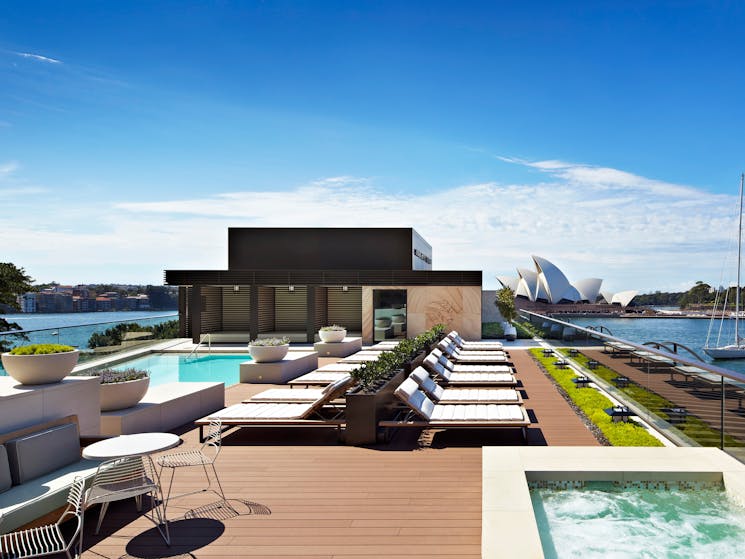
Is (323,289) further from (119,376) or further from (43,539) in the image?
(43,539)

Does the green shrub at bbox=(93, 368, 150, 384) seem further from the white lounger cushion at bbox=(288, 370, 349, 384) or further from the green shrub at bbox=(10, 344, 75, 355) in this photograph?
the white lounger cushion at bbox=(288, 370, 349, 384)

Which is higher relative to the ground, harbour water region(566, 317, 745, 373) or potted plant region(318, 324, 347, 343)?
potted plant region(318, 324, 347, 343)

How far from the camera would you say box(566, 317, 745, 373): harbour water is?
153 ft

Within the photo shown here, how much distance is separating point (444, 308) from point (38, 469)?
16045 millimetres

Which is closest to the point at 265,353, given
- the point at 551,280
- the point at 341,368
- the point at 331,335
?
the point at 341,368

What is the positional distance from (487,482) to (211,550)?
1.96 metres

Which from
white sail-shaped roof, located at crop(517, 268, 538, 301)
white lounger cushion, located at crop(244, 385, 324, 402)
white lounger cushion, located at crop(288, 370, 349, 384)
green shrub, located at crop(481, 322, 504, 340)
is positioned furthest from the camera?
white sail-shaped roof, located at crop(517, 268, 538, 301)

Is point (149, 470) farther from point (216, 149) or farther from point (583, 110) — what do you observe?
point (583, 110)

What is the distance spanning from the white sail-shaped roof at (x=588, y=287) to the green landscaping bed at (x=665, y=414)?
5174 cm

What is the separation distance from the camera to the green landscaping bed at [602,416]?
20.6 ft

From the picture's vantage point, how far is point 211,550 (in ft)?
12.0

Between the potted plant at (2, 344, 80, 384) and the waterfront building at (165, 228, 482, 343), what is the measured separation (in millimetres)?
14441

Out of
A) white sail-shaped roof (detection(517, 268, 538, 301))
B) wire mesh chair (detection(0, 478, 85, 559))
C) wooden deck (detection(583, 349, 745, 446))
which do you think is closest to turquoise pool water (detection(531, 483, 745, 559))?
wooden deck (detection(583, 349, 745, 446))

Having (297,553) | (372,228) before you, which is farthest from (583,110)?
(297,553)
